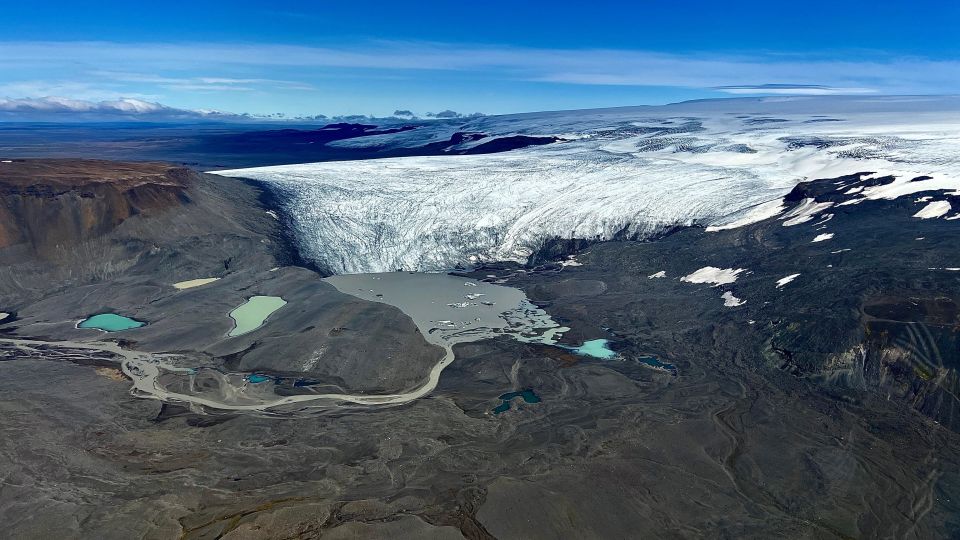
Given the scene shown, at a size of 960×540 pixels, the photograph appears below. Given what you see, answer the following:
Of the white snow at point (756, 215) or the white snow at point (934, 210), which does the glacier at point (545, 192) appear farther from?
the white snow at point (934, 210)

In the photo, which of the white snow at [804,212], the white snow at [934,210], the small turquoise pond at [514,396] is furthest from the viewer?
the white snow at [804,212]

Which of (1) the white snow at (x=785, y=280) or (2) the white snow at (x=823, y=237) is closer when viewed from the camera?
(1) the white snow at (x=785, y=280)

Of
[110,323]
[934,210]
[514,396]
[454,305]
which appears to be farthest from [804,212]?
[110,323]

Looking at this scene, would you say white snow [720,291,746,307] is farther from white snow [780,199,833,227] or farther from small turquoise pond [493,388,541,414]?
small turquoise pond [493,388,541,414]

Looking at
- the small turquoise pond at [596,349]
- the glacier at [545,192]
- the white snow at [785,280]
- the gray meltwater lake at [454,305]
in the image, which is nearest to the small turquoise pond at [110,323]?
the gray meltwater lake at [454,305]

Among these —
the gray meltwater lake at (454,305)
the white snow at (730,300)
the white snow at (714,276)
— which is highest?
the white snow at (714,276)

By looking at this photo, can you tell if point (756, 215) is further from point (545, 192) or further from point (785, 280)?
point (545, 192)

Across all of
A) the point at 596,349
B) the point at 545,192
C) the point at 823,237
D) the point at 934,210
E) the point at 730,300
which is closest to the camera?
the point at 596,349
